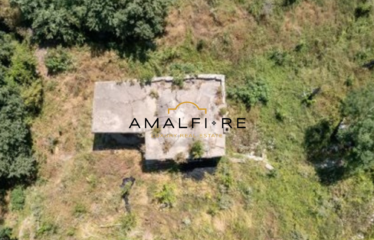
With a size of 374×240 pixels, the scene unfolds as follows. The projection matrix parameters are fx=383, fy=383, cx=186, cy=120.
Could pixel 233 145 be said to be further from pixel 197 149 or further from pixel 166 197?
pixel 166 197

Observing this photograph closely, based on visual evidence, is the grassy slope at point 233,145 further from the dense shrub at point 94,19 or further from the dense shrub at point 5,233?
the dense shrub at point 94,19

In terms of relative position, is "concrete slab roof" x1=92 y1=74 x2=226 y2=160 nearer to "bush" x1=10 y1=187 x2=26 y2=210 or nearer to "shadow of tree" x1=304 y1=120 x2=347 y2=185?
"shadow of tree" x1=304 y1=120 x2=347 y2=185

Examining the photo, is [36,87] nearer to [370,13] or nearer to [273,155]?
[273,155]

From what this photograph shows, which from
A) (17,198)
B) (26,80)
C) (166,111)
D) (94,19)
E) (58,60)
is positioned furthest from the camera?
(58,60)

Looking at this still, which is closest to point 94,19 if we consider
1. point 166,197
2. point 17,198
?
point 166,197

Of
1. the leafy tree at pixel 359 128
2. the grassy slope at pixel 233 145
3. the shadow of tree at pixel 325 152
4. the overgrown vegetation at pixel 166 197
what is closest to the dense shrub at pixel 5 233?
the grassy slope at pixel 233 145

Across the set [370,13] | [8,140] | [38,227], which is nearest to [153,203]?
[38,227]
